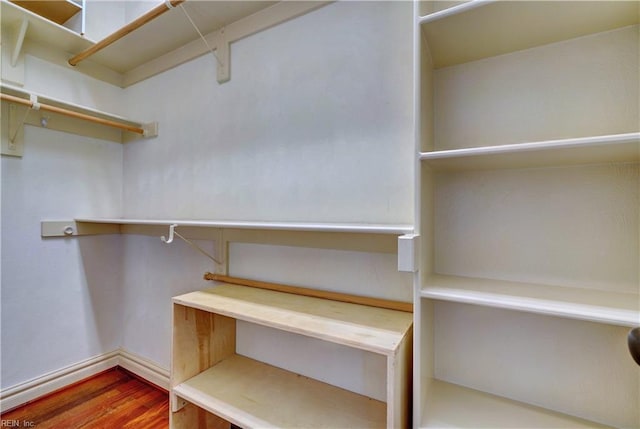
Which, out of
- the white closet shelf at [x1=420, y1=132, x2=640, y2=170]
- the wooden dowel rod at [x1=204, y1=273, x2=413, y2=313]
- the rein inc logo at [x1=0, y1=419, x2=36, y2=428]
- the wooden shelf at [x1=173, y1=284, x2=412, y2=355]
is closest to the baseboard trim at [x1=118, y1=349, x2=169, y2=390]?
the rein inc logo at [x1=0, y1=419, x2=36, y2=428]

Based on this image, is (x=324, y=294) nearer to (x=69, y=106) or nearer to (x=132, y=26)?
(x=132, y=26)

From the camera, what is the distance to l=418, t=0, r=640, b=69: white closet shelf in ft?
2.48

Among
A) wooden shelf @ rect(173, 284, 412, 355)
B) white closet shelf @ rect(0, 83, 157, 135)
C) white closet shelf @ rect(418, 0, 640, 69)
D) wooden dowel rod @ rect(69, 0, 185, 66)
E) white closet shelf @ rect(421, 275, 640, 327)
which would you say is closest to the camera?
white closet shelf @ rect(421, 275, 640, 327)

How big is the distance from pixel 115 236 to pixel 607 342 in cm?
273

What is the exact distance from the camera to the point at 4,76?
5.31 ft

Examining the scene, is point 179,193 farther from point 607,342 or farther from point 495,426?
point 607,342

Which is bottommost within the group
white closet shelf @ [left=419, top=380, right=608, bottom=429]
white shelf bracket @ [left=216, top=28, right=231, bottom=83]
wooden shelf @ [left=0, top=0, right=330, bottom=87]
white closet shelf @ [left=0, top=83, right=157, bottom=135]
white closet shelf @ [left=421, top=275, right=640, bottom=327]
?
white closet shelf @ [left=419, top=380, right=608, bottom=429]

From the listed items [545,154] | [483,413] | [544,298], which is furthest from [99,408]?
[545,154]

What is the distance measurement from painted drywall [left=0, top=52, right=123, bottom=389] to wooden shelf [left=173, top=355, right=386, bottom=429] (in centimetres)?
130

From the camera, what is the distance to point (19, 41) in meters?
1.60

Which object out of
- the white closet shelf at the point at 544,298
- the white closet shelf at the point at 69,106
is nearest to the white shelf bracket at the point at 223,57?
the white closet shelf at the point at 69,106

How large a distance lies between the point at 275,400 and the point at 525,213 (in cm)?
113

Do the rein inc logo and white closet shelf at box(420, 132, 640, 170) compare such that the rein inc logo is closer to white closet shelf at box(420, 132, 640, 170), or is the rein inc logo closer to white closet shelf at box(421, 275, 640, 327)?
white closet shelf at box(421, 275, 640, 327)

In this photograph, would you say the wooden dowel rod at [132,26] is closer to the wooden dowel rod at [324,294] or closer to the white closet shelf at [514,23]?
the white closet shelf at [514,23]
